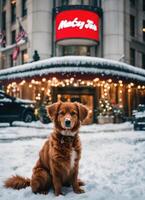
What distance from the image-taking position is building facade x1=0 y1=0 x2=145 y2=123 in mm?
24406

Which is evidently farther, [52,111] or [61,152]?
[52,111]

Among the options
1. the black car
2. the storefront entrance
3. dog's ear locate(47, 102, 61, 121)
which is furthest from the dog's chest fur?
the storefront entrance

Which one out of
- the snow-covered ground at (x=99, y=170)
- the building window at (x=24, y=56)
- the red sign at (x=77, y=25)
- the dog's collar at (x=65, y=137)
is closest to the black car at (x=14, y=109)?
the snow-covered ground at (x=99, y=170)

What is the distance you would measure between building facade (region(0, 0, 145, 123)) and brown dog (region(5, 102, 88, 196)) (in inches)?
736

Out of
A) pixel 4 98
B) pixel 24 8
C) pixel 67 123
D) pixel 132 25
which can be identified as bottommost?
pixel 67 123

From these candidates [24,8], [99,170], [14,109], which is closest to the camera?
[99,170]

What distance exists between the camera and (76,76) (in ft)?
78.8

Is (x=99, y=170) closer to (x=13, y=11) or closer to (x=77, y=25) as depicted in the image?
(x=77, y=25)

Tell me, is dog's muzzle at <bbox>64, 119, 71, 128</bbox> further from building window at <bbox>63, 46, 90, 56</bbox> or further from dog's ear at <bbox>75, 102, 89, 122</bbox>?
building window at <bbox>63, 46, 90, 56</bbox>

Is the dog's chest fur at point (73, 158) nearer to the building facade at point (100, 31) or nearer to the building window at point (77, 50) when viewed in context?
the building facade at point (100, 31)

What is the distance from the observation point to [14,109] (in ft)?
66.3

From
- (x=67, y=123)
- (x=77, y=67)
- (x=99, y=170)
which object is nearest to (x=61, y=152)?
(x=67, y=123)

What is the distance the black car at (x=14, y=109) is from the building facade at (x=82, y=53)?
3.70m

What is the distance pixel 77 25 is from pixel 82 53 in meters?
2.86
